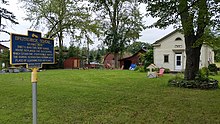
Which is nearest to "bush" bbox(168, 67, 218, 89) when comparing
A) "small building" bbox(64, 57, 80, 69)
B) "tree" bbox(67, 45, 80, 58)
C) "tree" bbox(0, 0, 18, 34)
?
"tree" bbox(0, 0, 18, 34)

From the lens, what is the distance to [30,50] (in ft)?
13.8

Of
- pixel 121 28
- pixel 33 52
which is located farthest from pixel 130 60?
pixel 33 52

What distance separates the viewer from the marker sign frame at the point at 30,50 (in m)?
3.98

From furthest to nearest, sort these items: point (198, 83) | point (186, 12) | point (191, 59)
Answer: point (191, 59), point (198, 83), point (186, 12)

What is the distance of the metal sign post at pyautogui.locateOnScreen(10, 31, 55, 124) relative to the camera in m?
3.99

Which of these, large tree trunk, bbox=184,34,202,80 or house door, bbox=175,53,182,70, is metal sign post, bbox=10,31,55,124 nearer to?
large tree trunk, bbox=184,34,202,80

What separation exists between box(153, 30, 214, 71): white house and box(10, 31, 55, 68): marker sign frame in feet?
79.2

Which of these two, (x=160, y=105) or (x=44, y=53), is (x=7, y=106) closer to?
(x=44, y=53)

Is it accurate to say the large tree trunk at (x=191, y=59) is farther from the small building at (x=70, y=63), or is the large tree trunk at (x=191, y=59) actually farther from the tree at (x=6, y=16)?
the small building at (x=70, y=63)

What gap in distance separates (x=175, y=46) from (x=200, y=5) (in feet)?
71.1

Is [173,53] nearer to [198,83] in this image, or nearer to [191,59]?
[191,59]

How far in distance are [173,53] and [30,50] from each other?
2528 centimetres

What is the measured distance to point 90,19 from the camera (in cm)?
3806

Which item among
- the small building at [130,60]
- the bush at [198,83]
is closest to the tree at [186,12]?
the bush at [198,83]
